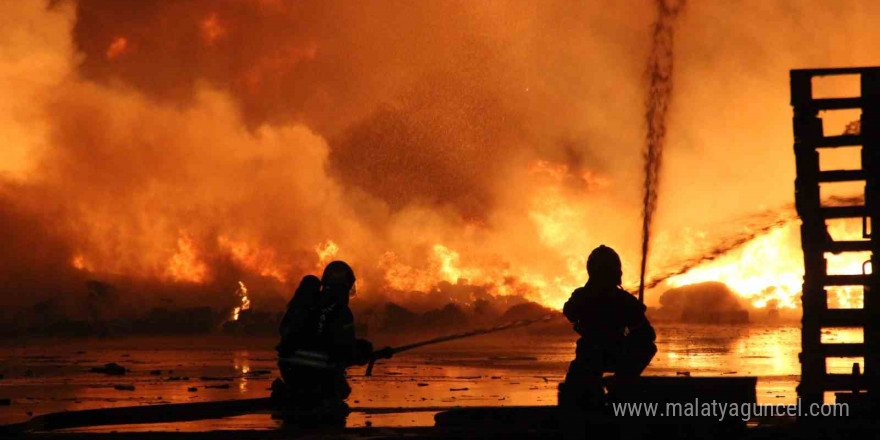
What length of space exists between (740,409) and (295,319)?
665 centimetres

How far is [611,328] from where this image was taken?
13.4m

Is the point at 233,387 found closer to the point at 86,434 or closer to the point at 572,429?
the point at 86,434

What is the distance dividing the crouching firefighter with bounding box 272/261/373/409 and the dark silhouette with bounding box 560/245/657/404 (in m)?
3.79

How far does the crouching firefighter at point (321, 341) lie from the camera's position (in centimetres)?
1606

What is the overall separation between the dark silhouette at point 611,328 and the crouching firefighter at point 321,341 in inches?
149

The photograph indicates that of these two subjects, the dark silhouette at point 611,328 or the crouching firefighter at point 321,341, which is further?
the crouching firefighter at point 321,341

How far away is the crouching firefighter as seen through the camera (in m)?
16.1

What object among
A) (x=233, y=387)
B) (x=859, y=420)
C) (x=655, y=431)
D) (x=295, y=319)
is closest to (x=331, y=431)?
(x=295, y=319)

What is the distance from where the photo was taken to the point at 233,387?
29812 millimetres

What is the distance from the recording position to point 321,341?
16.1m

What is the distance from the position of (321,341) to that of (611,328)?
436cm

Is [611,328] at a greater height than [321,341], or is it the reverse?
[611,328]

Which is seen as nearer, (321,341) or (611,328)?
(611,328)

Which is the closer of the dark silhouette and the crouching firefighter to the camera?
the dark silhouette
